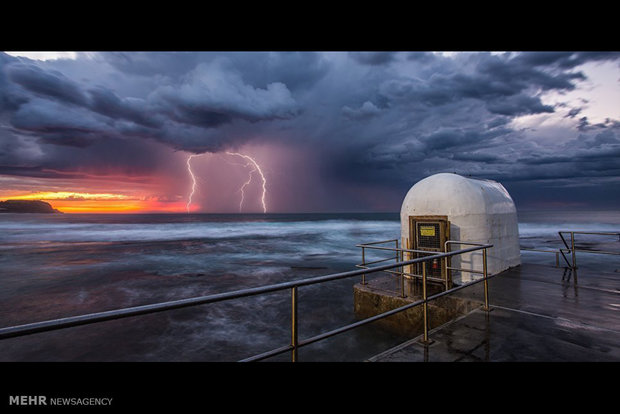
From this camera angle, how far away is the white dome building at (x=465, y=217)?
9.49 m

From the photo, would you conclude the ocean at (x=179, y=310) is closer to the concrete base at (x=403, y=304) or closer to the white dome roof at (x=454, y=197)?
the concrete base at (x=403, y=304)

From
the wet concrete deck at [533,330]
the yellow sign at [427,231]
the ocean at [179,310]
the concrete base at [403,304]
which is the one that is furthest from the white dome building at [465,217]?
the ocean at [179,310]

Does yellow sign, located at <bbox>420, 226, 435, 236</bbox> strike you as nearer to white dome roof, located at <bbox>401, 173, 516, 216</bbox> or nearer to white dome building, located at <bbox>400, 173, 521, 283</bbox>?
white dome building, located at <bbox>400, 173, 521, 283</bbox>

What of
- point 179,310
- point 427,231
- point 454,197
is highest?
point 454,197

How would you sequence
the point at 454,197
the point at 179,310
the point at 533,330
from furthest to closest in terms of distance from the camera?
the point at 179,310, the point at 454,197, the point at 533,330

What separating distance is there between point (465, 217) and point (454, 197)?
2.57 ft

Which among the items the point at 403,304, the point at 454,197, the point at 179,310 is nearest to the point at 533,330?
the point at 403,304

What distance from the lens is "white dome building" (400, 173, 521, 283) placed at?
9492 millimetres

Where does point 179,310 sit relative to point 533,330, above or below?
below

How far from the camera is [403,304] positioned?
8336 millimetres

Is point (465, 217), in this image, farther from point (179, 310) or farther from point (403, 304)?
point (179, 310)

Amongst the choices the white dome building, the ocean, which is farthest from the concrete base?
the white dome building
